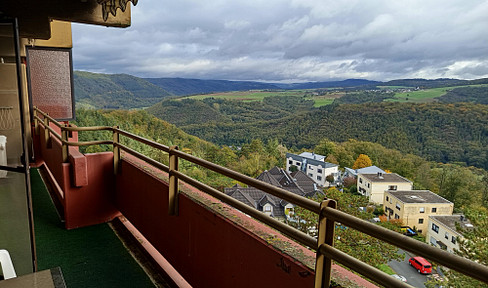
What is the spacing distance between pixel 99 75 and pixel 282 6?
3087 inches

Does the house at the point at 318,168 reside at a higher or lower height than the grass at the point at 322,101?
lower

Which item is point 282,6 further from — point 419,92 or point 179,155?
point 179,155

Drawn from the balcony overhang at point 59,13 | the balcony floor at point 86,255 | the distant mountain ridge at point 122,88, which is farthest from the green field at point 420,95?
the balcony floor at point 86,255

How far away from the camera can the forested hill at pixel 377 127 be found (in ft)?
108

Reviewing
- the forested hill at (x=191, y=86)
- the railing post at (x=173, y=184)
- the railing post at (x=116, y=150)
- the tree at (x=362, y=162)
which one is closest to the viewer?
the railing post at (x=173, y=184)

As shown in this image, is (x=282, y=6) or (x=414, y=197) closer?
(x=414, y=197)

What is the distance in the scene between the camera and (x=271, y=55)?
524ft

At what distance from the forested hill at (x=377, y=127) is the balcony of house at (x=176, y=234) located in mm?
32201

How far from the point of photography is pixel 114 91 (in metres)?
90.8

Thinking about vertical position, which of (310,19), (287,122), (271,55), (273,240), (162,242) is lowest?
(287,122)

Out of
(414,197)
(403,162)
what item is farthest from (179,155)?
(403,162)

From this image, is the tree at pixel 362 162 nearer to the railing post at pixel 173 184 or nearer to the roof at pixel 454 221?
the roof at pixel 454 221

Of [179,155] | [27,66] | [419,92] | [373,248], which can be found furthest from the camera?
[419,92]

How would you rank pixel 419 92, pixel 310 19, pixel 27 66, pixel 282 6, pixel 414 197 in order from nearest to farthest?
pixel 27 66 < pixel 414 197 < pixel 419 92 < pixel 310 19 < pixel 282 6
